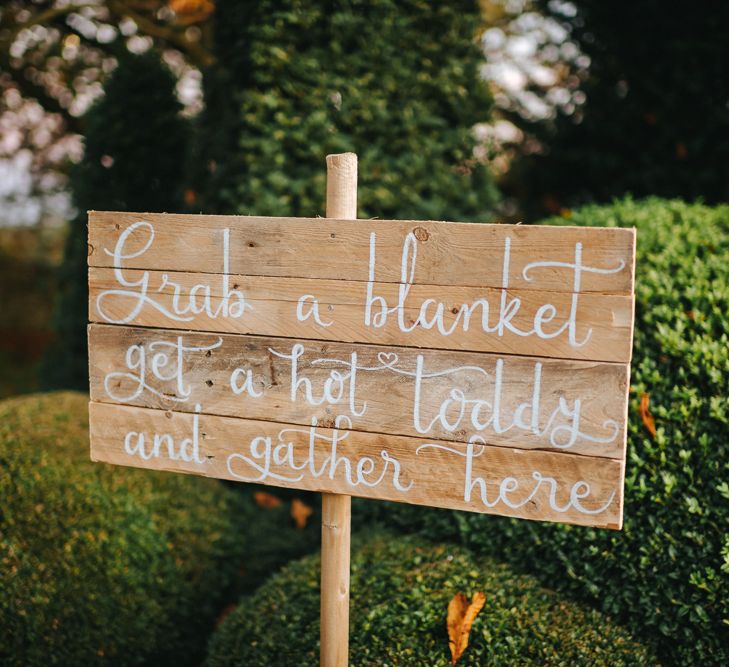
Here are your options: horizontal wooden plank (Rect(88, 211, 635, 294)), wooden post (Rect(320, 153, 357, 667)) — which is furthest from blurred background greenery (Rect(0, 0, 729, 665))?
horizontal wooden plank (Rect(88, 211, 635, 294))

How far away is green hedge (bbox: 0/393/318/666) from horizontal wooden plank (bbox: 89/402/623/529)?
2.72 feet

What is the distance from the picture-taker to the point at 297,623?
2.38m

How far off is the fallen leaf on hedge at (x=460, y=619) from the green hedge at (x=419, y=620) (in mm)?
33

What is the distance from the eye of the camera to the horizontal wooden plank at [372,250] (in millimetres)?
1606

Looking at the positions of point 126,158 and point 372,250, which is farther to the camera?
point 126,158

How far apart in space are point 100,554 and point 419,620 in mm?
1368

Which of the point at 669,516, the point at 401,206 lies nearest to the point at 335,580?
the point at 669,516

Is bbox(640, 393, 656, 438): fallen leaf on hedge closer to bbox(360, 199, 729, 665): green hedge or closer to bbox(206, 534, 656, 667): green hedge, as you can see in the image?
bbox(360, 199, 729, 665): green hedge

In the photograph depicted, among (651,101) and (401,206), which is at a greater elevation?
(651,101)

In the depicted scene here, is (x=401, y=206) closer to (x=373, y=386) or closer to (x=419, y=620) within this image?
(x=373, y=386)

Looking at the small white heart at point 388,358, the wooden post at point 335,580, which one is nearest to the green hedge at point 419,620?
the wooden post at point 335,580

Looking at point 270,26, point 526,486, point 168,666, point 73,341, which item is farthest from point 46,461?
point 270,26

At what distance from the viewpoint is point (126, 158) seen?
14.2ft

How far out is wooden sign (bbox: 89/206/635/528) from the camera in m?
1.64
